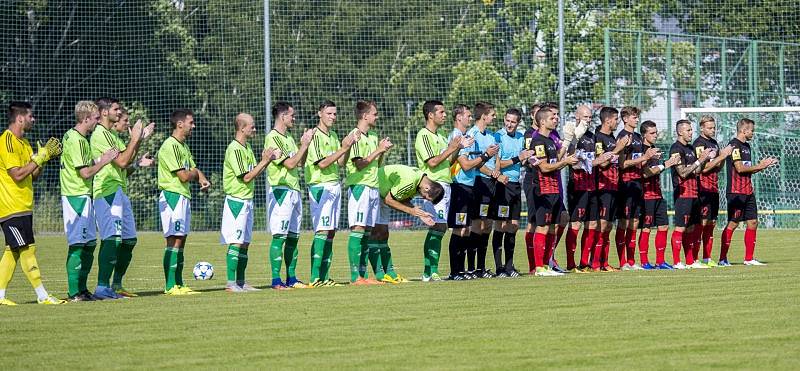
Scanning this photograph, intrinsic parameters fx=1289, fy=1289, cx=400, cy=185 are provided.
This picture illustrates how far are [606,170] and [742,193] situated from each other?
2356mm

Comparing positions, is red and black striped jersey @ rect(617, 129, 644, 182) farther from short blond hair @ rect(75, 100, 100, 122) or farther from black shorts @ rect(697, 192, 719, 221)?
short blond hair @ rect(75, 100, 100, 122)

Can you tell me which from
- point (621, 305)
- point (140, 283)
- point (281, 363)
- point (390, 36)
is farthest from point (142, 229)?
point (281, 363)

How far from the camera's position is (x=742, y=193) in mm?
18391

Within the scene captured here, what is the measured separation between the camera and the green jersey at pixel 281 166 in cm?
1488

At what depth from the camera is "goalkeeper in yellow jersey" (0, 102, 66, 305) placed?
12.9 metres

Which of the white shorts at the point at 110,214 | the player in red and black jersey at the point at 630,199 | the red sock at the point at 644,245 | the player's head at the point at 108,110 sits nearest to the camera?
the white shorts at the point at 110,214

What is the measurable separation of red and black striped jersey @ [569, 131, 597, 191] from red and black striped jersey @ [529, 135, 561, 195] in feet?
2.06

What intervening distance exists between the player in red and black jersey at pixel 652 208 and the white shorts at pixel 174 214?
6.77 meters

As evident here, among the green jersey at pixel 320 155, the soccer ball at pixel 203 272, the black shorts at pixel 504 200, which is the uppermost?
the green jersey at pixel 320 155

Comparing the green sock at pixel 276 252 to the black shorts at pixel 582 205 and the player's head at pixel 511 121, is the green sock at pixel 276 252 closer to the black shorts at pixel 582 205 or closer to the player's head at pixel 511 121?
the player's head at pixel 511 121

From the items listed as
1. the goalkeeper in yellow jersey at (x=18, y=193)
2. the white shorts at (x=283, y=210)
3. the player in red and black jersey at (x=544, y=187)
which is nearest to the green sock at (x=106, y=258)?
the goalkeeper in yellow jersey at (x=18, y=193)

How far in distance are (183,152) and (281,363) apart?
21.5ft

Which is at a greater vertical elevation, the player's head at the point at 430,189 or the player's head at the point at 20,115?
the player's head at the point at 20,115

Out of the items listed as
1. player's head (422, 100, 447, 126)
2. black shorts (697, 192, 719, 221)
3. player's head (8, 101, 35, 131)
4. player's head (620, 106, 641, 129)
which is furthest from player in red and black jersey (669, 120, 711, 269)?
player's head (8, 101, 35, 131)
